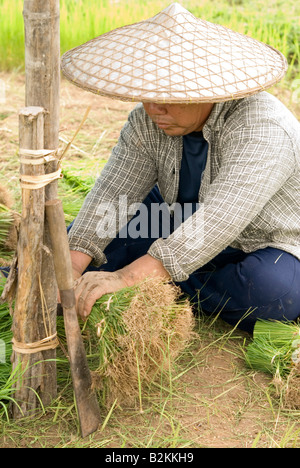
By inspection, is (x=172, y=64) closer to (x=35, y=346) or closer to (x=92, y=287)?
(x=92, y=287)

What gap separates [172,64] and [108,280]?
2.43 ft

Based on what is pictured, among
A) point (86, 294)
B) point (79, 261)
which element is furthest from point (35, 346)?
point (79, 261)

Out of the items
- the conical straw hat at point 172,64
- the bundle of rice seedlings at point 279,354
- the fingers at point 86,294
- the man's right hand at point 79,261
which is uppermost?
the conical straw hat at point 172,64

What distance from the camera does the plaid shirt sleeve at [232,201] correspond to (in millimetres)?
2426

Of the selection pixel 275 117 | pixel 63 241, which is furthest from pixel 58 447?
pixel 275 117

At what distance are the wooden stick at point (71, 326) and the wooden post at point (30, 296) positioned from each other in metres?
0.05

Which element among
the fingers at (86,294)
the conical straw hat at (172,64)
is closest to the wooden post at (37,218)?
the fingers at (86,294)

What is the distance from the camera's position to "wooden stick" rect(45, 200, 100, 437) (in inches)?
83.7

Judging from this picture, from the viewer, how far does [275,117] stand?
2.50 meters

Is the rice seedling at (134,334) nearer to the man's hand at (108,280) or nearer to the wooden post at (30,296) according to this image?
the man's hand at (108,280)

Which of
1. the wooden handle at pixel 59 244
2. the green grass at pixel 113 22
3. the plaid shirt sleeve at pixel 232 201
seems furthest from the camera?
the green grass at pixel 113 22

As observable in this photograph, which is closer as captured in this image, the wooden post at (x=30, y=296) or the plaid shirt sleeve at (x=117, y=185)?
the wooden post at (x=30, y=296)

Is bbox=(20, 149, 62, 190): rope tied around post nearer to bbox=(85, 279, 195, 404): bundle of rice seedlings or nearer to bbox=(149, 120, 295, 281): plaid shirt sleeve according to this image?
bbox=(85, 279, 195, 404): bundle of rice seedlings

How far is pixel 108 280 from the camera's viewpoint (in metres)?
2.34
